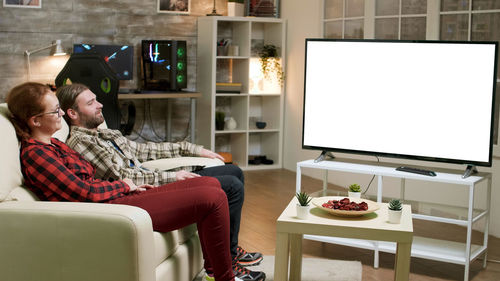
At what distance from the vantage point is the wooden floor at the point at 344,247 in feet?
12.2

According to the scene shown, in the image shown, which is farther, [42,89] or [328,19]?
[328,19]

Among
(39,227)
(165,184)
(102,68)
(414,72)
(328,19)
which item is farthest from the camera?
(328,19)

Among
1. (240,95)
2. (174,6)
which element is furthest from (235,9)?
(240,95)

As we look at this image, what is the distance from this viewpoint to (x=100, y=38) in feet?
21.4

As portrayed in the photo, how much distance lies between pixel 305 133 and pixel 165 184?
3.99 feet

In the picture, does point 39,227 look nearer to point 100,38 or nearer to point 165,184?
point 165,184

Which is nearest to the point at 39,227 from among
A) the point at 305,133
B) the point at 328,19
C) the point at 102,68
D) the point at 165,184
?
the point at 165,184

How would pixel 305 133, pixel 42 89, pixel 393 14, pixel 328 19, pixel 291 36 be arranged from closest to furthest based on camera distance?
1. pixel 42 89
2. pixel 305 133
3. pixel 393 14
4. pixel 328 19
5. pixel 291 36

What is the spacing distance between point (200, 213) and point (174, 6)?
431 centimetres

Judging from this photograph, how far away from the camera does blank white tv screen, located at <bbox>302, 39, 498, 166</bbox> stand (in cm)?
368

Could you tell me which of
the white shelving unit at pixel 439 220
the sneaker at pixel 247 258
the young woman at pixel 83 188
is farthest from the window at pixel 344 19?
the young woman at pixel 83 188

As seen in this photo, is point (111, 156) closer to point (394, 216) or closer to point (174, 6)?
point (394, 216)

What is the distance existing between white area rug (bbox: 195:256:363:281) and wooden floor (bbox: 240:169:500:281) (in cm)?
7

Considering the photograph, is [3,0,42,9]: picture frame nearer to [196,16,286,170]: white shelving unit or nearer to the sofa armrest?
[196,16,286,170]: white shelving unit
